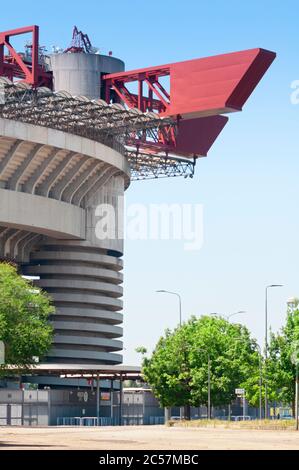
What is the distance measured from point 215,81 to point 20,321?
1593 inches

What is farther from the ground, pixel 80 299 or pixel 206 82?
pixel 206 82

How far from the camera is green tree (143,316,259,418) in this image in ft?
434

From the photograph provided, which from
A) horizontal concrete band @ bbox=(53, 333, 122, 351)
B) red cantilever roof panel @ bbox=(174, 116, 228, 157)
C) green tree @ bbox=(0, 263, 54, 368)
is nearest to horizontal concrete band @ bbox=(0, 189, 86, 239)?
horizontal concrete band @ bbox=(53, 333, 122, 351)

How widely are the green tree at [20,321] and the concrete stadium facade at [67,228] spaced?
33581 millimetres

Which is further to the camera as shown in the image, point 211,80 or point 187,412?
point 187,412

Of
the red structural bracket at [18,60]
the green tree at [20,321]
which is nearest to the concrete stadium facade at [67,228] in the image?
the red structural bracket at [18,60]

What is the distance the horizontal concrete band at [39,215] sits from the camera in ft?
471

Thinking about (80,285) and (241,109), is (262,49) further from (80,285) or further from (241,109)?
(80,285)

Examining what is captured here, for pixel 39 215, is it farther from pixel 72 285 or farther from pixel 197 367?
pixel 197 367

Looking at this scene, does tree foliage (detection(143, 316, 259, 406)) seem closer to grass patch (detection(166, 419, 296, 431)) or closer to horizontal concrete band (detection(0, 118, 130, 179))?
grass patch (detection(166, 419, 296, 431))

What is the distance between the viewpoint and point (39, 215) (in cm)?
14700

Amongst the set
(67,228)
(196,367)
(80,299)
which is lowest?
(196,367)

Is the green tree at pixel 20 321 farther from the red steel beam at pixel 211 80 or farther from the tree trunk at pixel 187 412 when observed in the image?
the red steel beam at pixel 211 80

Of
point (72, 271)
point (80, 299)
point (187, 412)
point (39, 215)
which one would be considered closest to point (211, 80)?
point (39, 215)
